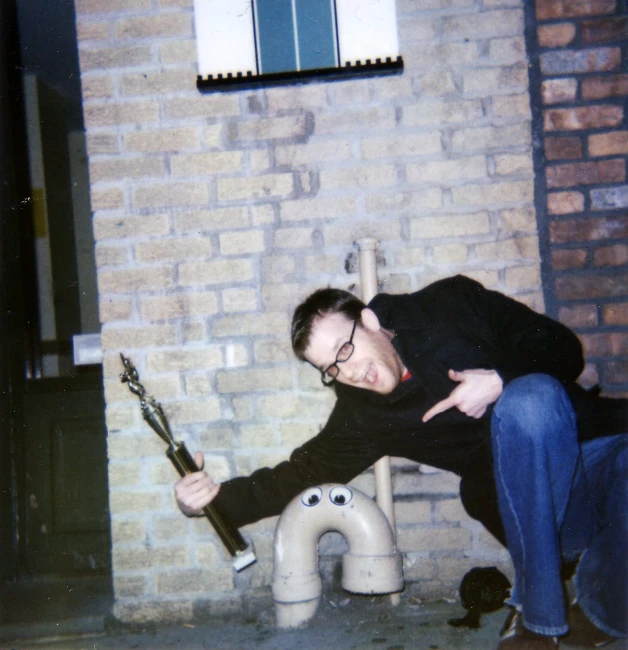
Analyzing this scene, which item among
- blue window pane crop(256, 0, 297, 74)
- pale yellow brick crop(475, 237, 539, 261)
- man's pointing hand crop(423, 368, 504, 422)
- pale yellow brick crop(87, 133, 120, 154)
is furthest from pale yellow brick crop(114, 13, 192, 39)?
man's pointing hand crop(423, 368, 504, 422)

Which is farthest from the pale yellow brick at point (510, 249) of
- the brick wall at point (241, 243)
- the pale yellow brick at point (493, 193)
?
the pale yellow brick at point (493, 193)

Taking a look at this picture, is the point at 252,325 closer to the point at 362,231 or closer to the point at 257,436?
the point at 257,436

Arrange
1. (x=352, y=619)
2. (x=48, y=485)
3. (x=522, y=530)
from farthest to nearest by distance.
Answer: (x=48, y=485) → (x=352, y=619) → (x=522, y=530)

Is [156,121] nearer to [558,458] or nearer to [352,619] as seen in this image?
[558,458]

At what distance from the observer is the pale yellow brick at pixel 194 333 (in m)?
1.83

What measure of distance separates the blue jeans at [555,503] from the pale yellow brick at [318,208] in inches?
33.4

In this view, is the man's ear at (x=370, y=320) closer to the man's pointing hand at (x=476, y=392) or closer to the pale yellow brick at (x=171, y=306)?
the man's pointing hand at (x=476, y=392)

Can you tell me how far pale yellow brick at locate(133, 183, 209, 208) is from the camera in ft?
5.97

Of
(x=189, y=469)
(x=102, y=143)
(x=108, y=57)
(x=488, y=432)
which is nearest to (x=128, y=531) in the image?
(x=189, y=469)

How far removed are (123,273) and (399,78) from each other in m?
1.24

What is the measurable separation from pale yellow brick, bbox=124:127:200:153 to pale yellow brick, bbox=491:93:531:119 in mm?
1094

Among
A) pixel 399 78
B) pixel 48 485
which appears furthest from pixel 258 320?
pixel 48 485

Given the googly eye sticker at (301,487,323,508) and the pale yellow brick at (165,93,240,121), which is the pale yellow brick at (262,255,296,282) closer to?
the pale yellow brick at (165,93,240,121)

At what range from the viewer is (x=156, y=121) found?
182cm
